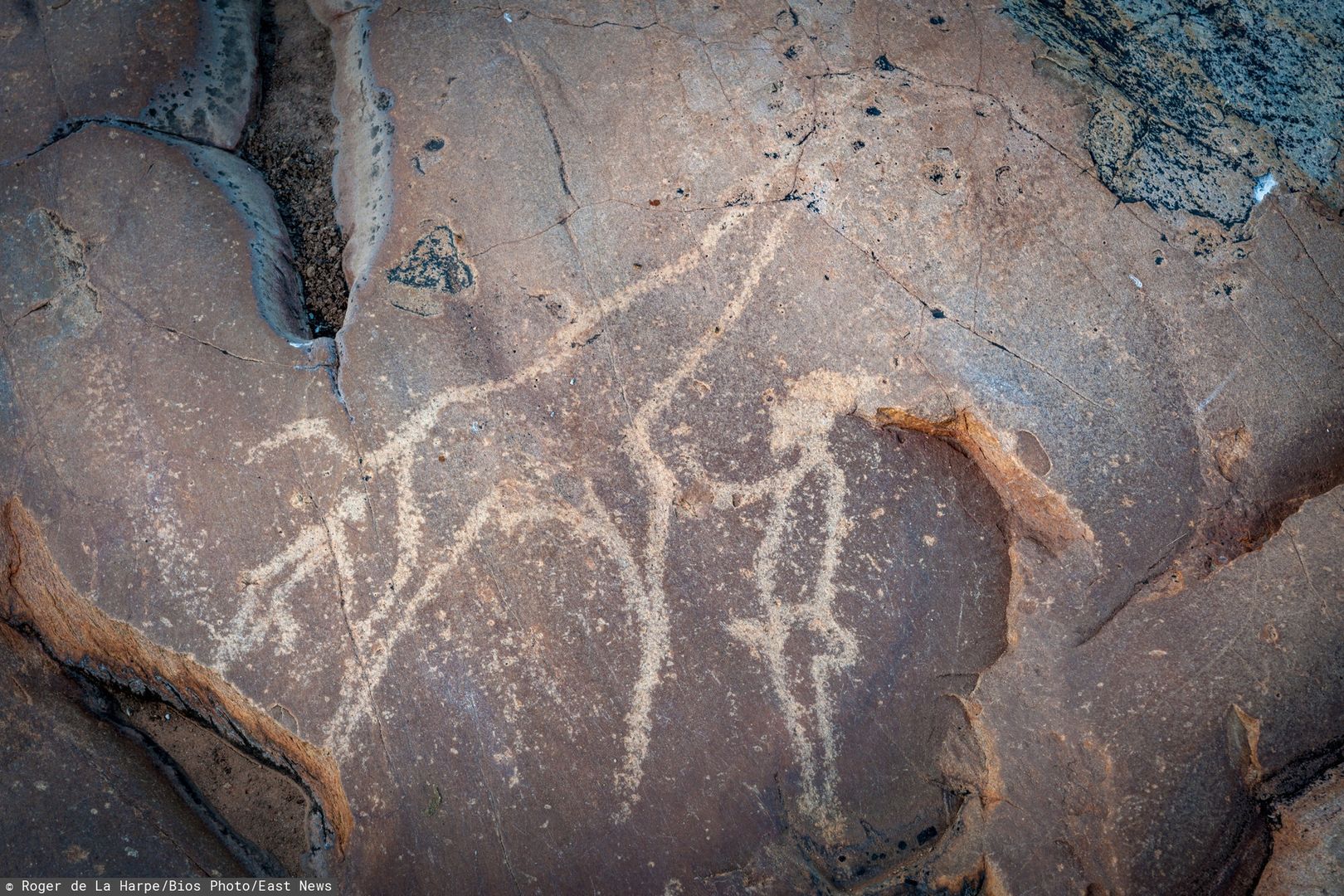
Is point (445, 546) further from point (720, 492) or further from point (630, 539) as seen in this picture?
point (720, 492)

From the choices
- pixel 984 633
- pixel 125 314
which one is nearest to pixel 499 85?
pixel 125 314

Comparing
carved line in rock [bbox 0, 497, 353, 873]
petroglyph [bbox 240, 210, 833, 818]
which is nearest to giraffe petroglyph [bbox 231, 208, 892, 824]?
petroglyph [bbox 240, 210, 833, 818]

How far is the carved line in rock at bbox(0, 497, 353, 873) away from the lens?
6.68 ft

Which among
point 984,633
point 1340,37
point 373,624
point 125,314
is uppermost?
point 1340,37

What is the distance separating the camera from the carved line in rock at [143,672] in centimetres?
204

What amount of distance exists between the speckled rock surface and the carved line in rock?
0.05 ft

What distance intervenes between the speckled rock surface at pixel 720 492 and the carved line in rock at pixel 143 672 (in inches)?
0.6

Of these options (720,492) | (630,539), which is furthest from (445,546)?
(720,492)

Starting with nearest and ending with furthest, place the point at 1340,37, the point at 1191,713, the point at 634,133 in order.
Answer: the point at 1191,713
the point at 634,133
the point at 1340,37

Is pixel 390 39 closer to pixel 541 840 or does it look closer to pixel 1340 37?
pixel 541 840

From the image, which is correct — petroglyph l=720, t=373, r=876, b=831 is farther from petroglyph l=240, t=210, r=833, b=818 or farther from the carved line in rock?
the carved line in rock

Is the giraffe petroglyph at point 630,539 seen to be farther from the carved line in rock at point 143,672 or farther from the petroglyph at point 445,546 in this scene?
the carved line in rock at point 143,672

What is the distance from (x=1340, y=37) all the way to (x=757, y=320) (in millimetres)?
2019

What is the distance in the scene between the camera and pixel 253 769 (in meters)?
2.22
